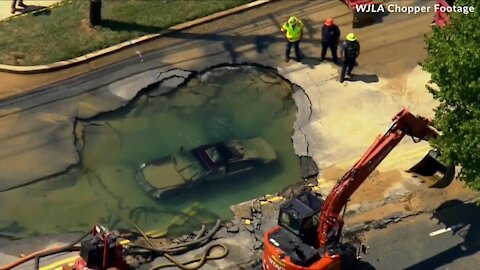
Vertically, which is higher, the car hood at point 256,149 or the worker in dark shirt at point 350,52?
the worker in dark shirt at point 350,52

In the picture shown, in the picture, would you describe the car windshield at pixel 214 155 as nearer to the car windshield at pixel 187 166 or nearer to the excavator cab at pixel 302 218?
the car windshield at pixel 187 166

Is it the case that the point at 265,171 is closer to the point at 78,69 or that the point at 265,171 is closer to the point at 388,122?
the point at 388,122

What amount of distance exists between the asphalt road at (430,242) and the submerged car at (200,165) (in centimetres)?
388

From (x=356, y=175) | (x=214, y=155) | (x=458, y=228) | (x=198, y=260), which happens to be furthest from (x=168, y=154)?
(x=458, y=228)

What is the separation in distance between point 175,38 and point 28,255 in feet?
32.9

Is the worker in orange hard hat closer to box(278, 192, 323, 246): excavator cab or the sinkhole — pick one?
the sinkhole

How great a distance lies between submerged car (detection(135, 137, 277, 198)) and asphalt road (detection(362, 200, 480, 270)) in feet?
12.7

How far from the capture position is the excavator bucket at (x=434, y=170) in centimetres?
2206

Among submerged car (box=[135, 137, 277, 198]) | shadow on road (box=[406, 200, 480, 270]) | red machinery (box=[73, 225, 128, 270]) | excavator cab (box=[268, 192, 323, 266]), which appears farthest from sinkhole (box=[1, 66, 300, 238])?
shadow on road (box=[406, 200, 480, 270])

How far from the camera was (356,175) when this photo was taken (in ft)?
63.7

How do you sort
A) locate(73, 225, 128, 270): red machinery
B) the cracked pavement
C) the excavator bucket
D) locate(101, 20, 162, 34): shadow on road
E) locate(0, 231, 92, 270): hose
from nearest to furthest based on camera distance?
locate(73, 225, 128, 270): red machinery < locate(0, 231, 92, 270): hose < the excavator bucket < the cracked pavement < locate(101, 20, 162, 34): shadow on road

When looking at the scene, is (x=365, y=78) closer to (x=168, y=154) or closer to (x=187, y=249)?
(x=168, y=154)

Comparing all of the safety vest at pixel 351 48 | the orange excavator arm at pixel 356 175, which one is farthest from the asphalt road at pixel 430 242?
the safety vest at pixel 351 48

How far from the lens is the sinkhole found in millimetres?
22219
